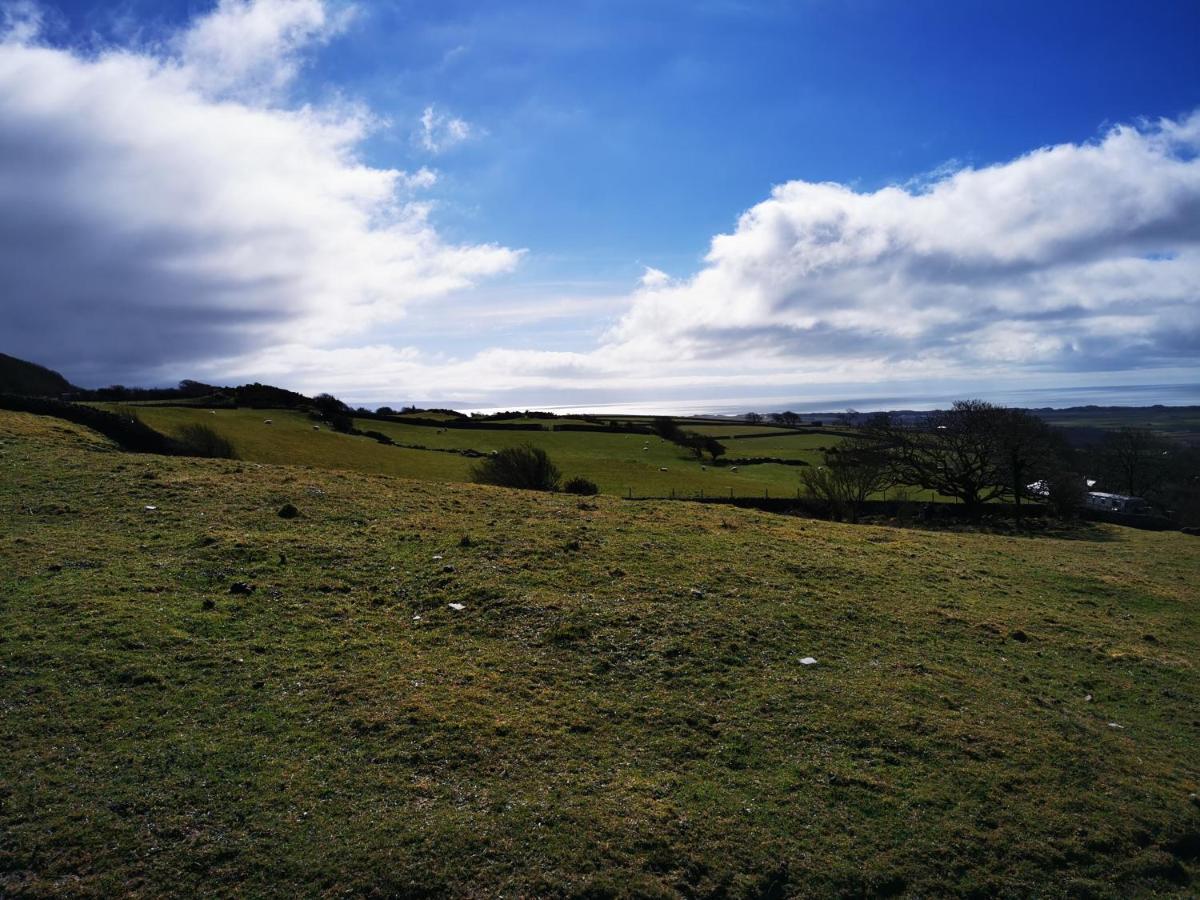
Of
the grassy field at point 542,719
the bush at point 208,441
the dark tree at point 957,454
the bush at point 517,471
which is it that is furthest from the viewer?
the dark tree at point 957,454

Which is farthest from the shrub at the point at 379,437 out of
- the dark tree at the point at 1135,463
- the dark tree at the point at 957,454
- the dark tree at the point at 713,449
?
the dark tree at the point at 1135,463

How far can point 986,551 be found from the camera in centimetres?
2191

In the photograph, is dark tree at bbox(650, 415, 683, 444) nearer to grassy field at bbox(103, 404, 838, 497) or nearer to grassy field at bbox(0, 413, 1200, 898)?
grassy field at bbox(103, 404, 838, 497)

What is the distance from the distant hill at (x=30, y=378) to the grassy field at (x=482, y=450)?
25.8m

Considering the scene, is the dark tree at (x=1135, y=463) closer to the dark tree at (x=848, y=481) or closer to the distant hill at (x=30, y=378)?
the dark tree at (x=848, y=481)

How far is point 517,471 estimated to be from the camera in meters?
35.6

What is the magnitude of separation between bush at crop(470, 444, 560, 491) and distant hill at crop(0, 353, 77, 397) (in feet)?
172

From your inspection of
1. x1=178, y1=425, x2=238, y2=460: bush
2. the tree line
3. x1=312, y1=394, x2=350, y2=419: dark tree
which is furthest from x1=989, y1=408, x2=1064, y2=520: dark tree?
x1=312, y1=394, x2=350, y2=419: dark tree

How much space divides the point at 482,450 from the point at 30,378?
2176 inches

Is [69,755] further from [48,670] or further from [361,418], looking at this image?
[361,418]

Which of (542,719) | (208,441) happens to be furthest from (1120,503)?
(208,441)

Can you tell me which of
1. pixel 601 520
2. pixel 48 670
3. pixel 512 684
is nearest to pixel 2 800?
pixel 48 670

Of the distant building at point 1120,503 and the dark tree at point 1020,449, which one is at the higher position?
the dark tree at point 1020,449

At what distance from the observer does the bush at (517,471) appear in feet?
116
